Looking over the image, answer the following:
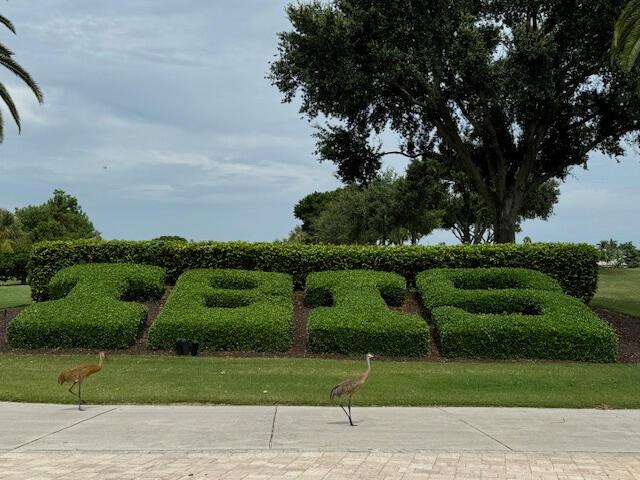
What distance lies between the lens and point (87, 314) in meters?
15.8

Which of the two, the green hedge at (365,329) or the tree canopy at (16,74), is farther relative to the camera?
the tree canopy at (16,74)

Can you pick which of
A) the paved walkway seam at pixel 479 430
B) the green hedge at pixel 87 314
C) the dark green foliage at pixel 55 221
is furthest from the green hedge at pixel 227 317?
the dark green foliage at pixel 55 221

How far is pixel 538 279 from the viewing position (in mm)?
18859

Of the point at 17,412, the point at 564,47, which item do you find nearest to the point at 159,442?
the point at 17,412

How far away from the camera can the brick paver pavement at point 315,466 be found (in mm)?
5859

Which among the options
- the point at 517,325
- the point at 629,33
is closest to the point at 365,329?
the point at 517,325

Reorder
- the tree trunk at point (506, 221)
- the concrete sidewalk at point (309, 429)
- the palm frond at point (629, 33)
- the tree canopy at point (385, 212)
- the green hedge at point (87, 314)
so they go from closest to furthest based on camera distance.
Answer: the concrete sidewalk at point (309, 429) < the green hedge at point (87, 314) < the palm frond at point (629, 33) < the tree trunk at point (506, 221) < the tree canopy at point (385, 212)

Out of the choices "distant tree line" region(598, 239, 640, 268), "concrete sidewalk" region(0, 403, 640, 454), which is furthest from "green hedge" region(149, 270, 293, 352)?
"distant tree line" region(598, 239, 640, 268)

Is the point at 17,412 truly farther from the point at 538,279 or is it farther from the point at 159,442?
the point at 538,279

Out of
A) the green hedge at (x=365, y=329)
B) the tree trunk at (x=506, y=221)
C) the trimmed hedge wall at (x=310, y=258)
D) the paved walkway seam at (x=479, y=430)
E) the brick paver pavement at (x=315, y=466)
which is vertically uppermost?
the tree trunk at (x=506, y=221)

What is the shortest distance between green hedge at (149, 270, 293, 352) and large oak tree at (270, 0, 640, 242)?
9.09m

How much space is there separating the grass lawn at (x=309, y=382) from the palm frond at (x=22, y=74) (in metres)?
11.3

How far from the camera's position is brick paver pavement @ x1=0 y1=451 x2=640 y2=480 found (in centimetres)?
586

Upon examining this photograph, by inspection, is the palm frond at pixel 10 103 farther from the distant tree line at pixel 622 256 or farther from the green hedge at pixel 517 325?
the distant tree line at pixel 622 256
